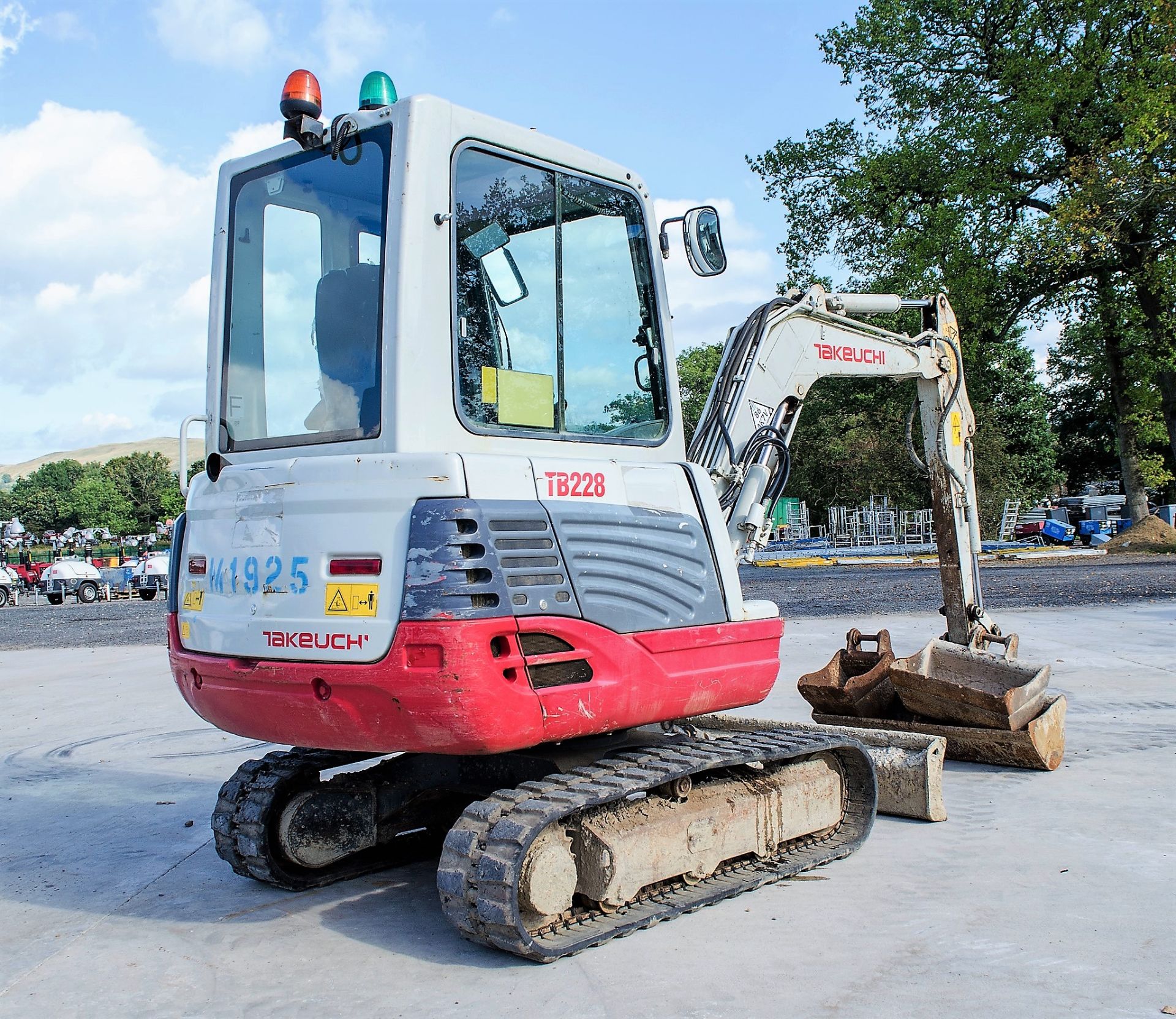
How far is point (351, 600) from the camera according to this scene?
3.81 metres

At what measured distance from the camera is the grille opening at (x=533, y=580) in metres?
3.73

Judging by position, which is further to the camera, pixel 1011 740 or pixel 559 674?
pixel 1011 740

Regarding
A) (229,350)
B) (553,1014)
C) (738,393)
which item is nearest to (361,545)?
(229,350)

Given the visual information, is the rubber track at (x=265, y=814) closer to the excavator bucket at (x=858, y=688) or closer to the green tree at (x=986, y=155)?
the excavator bucket at (x=858, y=688)

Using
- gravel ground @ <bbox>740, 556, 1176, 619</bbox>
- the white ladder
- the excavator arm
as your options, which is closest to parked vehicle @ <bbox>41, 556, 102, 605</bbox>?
gravel ground @ <bbox>740, 556, 1176, 619</bbox>

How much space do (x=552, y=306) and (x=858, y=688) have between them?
3952 mm

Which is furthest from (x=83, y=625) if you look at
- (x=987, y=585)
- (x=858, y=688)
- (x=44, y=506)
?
(x=44, y=506)

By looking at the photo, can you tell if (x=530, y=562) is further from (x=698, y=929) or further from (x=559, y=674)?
(x=698, y=929)

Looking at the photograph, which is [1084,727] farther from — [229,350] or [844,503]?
[844,503]

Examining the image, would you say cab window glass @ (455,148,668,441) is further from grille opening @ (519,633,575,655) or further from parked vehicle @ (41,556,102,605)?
parked vehicle @ (41,556,102,605)

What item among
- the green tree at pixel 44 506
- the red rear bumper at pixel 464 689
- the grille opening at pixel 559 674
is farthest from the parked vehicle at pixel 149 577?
the green tree at pixel 44 506

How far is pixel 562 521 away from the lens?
3.97 meters

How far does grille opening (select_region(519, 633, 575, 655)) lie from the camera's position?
3768 millimetres

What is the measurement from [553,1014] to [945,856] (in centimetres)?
230
